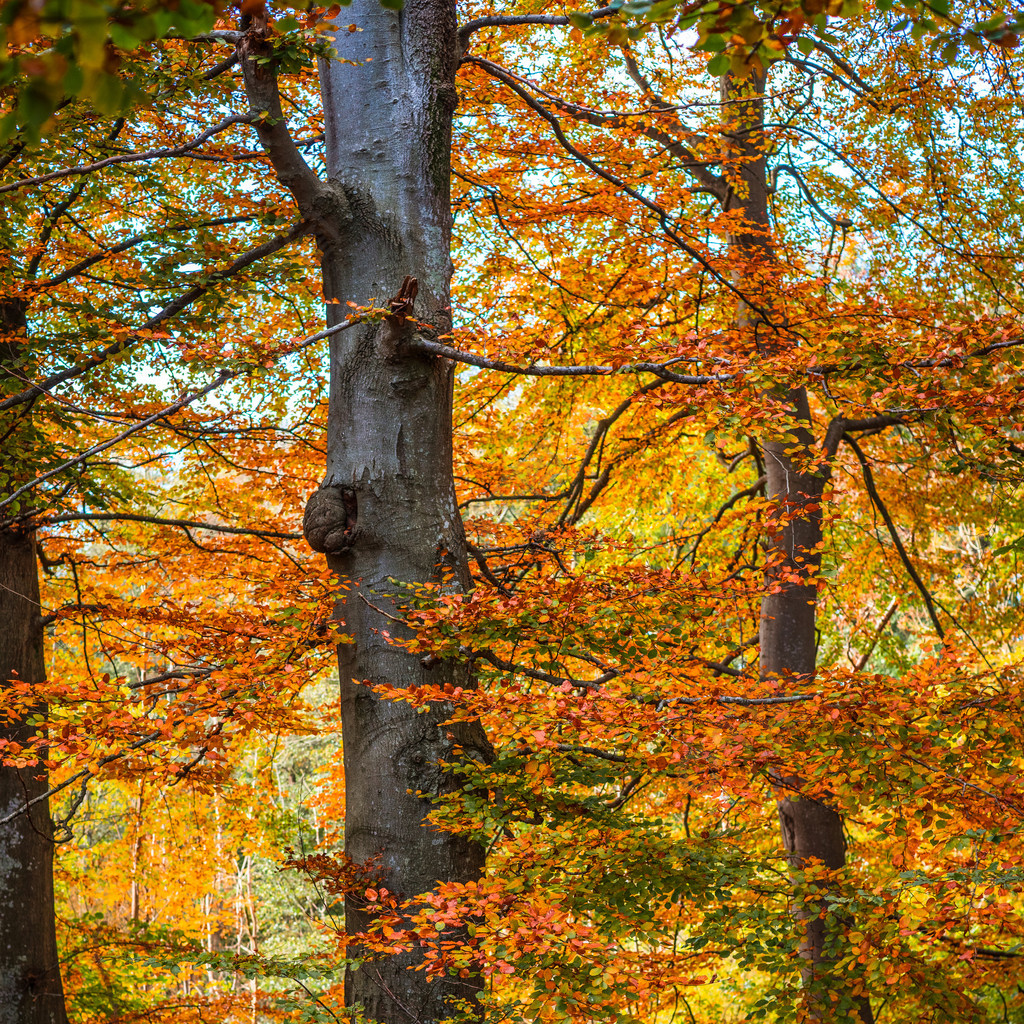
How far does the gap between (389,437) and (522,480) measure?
404 centimetres

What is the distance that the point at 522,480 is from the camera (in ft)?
24.0

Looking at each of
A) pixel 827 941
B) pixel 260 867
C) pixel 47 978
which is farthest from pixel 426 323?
pixel 260 867

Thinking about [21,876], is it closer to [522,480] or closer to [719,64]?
[522,480]

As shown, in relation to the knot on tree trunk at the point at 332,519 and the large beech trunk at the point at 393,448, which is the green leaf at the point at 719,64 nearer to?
the large beech trunk at the point at 393,448

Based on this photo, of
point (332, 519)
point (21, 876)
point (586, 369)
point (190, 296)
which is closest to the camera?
point (586, 369)

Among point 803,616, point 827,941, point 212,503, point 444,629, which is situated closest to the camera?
point 444,629

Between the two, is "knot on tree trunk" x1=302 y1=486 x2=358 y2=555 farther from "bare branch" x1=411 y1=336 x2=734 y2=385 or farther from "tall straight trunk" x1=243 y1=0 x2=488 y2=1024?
"bare branch" x1=411 y1=336 x2=734 y2=385

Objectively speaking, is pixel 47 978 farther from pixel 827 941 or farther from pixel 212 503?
pixel 827 941

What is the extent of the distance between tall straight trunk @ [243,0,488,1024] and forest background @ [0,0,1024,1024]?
2 centimetres

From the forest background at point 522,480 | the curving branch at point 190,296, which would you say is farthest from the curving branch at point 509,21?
the curving branch at point 190,296

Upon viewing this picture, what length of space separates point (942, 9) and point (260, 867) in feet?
52.1

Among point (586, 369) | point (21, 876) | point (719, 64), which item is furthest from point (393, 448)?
point (21, 876)

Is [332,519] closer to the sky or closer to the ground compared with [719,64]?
closer to the ground

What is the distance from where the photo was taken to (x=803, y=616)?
19.2ft
